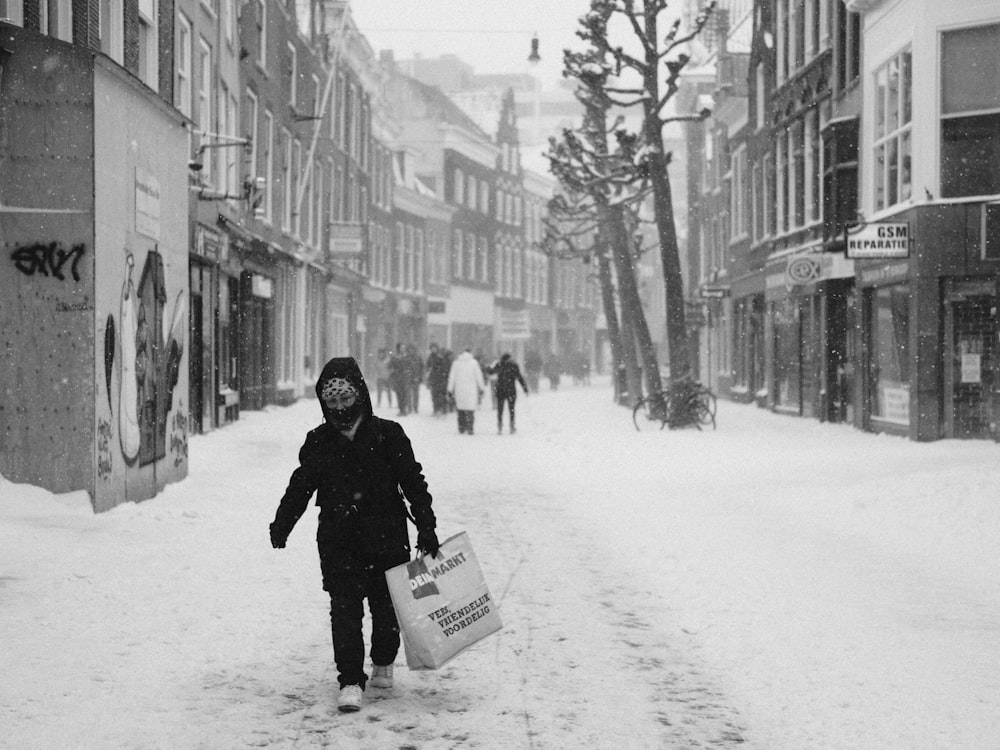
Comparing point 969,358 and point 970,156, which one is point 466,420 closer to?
point 969,358

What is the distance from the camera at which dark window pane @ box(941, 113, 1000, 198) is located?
61.6 ft

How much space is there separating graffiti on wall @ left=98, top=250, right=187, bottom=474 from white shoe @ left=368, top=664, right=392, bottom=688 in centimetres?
588

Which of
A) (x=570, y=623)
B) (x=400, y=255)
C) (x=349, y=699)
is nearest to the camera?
(x=349, y=699)

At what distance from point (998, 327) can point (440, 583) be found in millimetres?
15060

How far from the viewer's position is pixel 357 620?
5664 millimetres

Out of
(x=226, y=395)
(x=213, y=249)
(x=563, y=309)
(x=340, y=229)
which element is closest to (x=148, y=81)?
(x=213, y=249)

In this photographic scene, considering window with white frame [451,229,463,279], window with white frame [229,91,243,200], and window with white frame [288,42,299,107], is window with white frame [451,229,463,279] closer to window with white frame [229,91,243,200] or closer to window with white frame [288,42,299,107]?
window with white frame [288,42,299,107]

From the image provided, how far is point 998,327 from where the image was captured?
1884cm

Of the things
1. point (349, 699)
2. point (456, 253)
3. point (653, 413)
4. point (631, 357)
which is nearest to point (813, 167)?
point (653, 413)

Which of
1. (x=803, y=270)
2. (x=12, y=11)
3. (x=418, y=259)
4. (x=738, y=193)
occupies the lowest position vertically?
(x=803, y=270)

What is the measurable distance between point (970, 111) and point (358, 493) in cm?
1554

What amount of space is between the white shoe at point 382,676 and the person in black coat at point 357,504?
77 mm

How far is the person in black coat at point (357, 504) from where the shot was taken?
565cm

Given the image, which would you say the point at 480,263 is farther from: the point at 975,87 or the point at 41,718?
the point at 41,718
